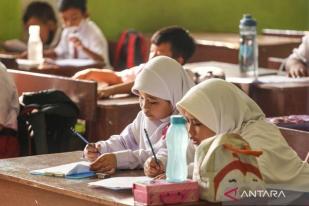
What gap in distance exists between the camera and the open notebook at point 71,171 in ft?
11.1

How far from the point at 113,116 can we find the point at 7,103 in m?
0.57

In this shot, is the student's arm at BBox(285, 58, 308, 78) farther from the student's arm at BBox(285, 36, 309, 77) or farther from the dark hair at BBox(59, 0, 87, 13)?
the dark hair at BBox(59, 0, 87, 13)

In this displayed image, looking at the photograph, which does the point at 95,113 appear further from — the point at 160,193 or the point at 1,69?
the point at 160,193

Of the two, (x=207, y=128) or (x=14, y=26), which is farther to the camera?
(x=14, y=26)

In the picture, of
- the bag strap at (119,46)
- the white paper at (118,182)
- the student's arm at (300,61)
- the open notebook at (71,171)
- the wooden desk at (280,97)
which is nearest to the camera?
the white paper at (118,182)

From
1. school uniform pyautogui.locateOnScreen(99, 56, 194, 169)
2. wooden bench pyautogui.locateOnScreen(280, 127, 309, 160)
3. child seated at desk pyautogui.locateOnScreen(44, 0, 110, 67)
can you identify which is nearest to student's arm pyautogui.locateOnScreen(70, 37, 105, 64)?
child seated at desk pyautogui.locateOnScreen(44, 0, 110, 67)

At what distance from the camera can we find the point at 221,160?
2891 mm

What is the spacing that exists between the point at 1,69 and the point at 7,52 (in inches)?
105

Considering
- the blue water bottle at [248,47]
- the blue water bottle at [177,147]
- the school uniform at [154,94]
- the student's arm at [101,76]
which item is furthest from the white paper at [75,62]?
the blue water bottle at [177,147]

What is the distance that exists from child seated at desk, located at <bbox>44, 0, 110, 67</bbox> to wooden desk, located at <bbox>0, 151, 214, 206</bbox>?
3.41 meters

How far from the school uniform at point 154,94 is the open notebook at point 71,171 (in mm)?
136

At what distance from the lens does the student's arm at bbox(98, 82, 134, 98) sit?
17.1 ft

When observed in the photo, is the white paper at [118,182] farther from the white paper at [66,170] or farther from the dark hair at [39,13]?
the dark hair at [39,13]

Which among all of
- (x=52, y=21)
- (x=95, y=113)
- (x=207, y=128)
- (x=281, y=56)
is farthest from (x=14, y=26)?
(x=207, y=128)
